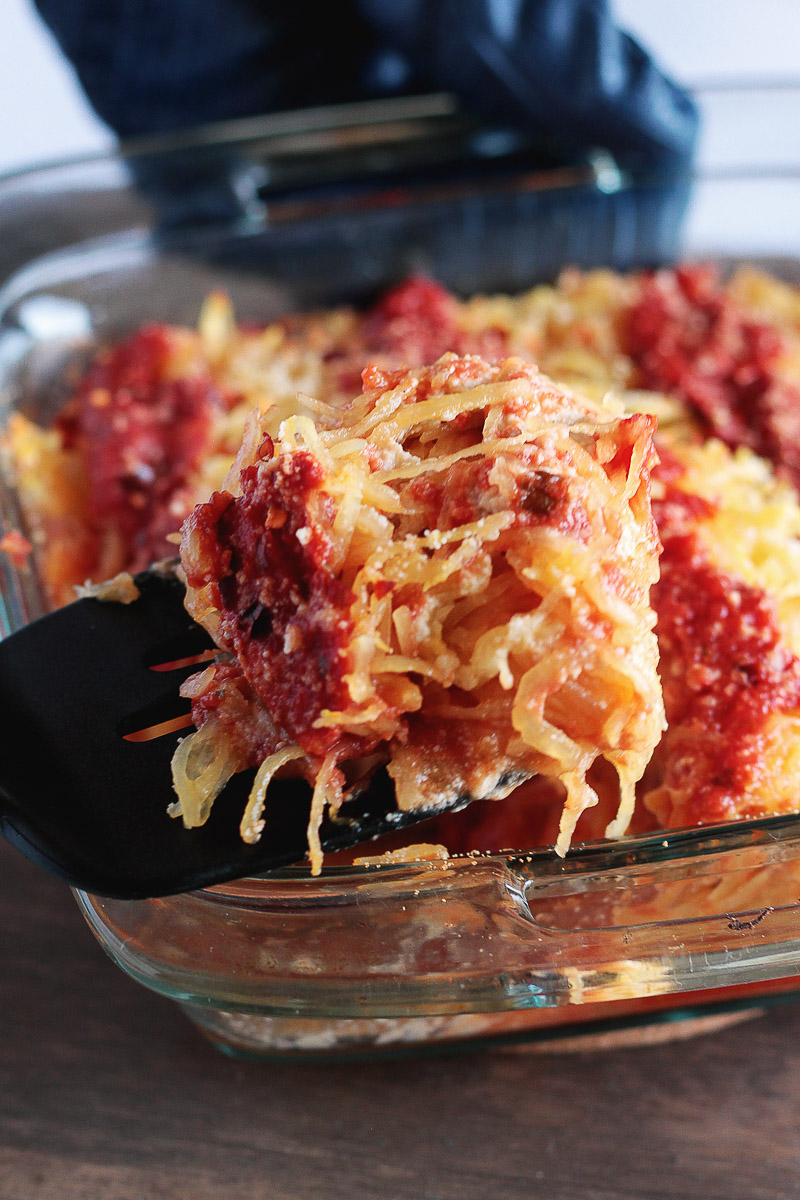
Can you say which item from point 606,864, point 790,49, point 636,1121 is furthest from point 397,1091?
point 790,49

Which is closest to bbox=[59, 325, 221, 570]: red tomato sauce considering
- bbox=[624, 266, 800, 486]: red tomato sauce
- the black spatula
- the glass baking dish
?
the glass baking dish

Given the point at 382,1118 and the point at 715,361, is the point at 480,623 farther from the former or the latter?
the point at 715,361

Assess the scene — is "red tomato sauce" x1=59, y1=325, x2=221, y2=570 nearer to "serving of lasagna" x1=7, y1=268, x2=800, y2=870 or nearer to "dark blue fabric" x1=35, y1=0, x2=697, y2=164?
"serving of lasagna" x1=7, y1=268, x2=800, y2=870

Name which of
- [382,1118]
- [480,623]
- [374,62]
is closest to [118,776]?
[480,623]

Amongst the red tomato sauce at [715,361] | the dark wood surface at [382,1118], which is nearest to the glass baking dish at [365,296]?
the dark wood surface at [382,1118]

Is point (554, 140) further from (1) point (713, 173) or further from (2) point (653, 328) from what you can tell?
(2) point (653, 328)
